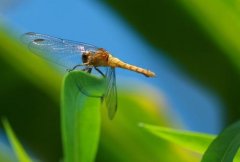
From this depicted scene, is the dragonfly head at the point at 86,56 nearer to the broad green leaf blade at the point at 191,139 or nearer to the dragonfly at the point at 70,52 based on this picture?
the dragonfly at the point at 70,52

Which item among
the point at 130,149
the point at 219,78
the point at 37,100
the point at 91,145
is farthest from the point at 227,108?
the point at 91,145

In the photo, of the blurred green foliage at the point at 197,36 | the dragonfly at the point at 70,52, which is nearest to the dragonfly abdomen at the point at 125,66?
the dragonfly at the point at 70,52

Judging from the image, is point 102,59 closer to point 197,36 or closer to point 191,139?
point 191,139

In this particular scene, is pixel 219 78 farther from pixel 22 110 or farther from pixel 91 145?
pixel 91 145

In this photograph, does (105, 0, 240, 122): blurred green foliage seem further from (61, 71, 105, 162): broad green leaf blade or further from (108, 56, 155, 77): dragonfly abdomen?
(61, 71, 105, 162): broad green leaf blade

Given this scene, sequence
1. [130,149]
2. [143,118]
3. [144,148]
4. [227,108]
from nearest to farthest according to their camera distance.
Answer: [144,148] < [130,149] < [143,118] < [227,108]
